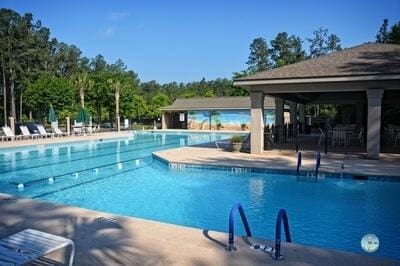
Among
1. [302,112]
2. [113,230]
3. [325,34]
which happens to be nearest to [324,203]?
[113,230]

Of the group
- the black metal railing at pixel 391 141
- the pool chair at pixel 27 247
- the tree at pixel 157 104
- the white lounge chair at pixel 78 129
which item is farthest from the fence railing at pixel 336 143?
the tree at pixel 157 104

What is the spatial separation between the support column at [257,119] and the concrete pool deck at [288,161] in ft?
1.94

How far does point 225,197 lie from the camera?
10758 millimetres

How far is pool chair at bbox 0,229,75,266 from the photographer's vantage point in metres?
3.77

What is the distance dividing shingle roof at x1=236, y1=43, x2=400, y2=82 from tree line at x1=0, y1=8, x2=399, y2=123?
451 inches

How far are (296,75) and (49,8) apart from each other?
2707 cm

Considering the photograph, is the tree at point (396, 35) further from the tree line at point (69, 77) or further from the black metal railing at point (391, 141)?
the black metal railing at point (391, 141)

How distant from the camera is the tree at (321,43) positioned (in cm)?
6350

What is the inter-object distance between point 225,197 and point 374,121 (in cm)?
764

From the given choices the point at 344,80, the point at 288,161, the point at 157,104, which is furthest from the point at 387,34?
the point at 157,104

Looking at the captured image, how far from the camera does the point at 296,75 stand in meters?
16.1

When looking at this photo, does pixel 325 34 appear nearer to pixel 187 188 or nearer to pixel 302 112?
pixel 302 112

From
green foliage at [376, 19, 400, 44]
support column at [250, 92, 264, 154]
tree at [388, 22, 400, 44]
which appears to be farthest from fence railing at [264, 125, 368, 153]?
green foliage at [376, 19, 400, 44]

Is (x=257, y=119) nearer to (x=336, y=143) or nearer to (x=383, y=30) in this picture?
(x=336, y=143)
